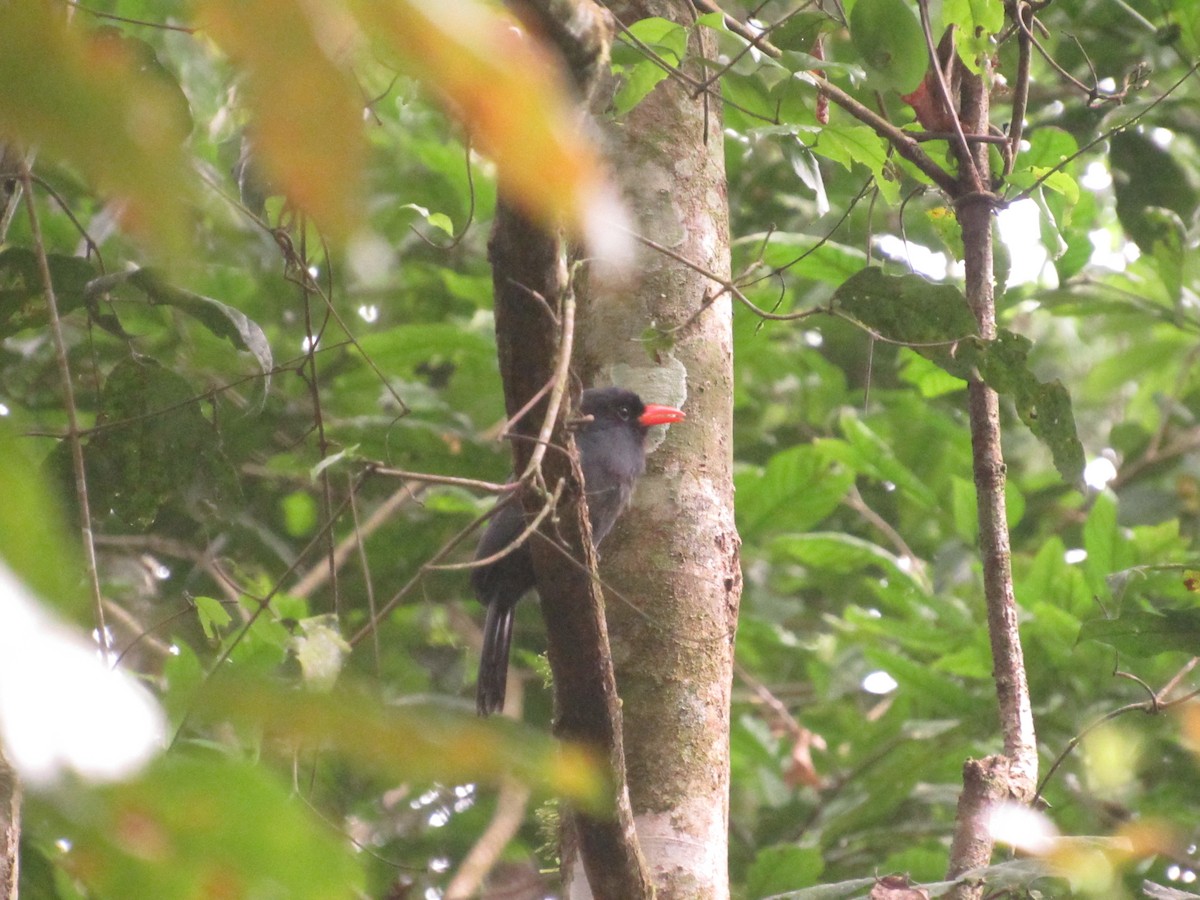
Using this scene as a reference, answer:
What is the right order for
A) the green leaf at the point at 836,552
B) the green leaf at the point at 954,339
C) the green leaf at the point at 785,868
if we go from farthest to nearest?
the green leaf at the point at 836,552, the green leaf at the point at 785,868, the green leaf at the point at 954,339

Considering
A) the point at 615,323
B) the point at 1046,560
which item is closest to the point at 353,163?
the point at 615,323

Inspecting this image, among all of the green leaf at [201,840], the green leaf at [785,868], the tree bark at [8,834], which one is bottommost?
the green leaf at [201,840]

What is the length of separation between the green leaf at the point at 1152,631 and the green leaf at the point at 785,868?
78.0 inches

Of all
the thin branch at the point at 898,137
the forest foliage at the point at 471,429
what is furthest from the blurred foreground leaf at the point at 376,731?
the thin branch at the point at 898,137

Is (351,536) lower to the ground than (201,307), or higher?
higher

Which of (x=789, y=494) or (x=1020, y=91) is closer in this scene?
(x=1020, y=91)

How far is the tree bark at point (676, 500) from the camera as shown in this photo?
2512 mm

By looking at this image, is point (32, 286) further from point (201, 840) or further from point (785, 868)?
point (785, 868)

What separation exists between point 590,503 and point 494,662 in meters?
0.85

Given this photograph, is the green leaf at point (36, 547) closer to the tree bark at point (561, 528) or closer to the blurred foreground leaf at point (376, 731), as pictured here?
the blurred foreground leaf at point (376, 731)

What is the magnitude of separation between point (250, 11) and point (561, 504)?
1538mm

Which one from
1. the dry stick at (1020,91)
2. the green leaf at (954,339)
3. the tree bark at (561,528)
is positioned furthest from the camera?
the dry stick at (1020,91)

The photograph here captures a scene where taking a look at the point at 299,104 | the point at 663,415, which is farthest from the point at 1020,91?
the point at 299,104

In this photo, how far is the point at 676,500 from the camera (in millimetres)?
2797
